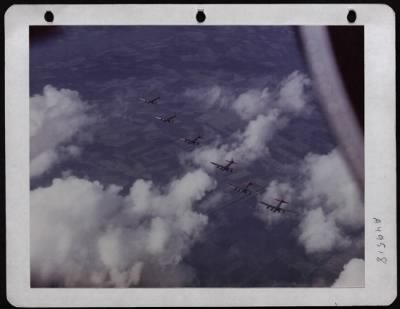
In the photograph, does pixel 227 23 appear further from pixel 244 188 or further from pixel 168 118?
pixel 244 188

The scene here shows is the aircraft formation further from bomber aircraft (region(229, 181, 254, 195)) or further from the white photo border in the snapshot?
the white photo border

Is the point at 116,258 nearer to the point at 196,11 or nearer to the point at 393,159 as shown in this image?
the point at 196,11

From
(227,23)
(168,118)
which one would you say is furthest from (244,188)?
(227,23)

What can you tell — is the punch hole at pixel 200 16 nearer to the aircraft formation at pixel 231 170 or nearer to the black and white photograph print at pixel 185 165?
the black and white photograph print at pixel 185 165

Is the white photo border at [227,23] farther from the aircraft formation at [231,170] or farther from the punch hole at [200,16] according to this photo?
the aircraft formation at [231,170]

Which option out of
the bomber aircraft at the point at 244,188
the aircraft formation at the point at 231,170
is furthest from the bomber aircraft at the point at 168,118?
the bomber aircraft at the point at 244,188

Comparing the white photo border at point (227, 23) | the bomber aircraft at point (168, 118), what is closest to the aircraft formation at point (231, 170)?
the bomber aircraft at point (168, 118)

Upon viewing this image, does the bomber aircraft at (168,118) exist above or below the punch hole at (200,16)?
below

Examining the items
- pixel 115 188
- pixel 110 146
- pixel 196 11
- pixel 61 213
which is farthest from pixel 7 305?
pixel 196 11

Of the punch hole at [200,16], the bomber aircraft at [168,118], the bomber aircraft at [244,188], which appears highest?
the punch hole at [200,16]
